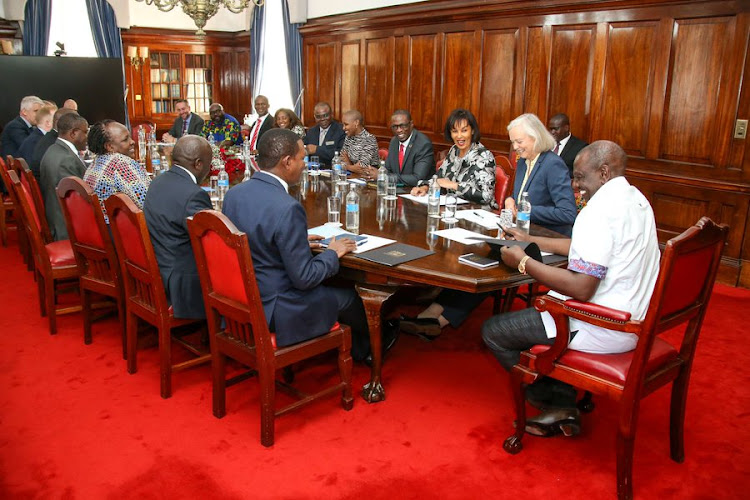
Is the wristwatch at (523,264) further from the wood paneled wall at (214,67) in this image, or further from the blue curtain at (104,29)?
the blue curtain at (104,29)

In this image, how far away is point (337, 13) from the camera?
29.8 feet

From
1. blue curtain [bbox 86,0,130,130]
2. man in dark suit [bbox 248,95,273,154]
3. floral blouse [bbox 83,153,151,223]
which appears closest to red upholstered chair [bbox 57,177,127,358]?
floral blouse [bbox 83,153,151,223]

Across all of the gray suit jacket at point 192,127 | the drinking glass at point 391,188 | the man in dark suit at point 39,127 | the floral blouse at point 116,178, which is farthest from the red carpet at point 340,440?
the gray suit jacket at point 192,127

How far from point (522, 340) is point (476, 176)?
189cm

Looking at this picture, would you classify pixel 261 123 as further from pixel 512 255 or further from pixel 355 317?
pixel 512 255

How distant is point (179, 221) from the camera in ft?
10.1

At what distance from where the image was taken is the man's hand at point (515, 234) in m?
3.11

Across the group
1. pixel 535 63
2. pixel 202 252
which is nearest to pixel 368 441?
pixel 202 252

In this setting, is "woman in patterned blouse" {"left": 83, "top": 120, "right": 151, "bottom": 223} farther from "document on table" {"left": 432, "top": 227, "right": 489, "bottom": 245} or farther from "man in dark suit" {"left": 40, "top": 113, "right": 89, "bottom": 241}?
"document on table" {"left": 432, "top": 227, "right": 489, "bottom": 245}

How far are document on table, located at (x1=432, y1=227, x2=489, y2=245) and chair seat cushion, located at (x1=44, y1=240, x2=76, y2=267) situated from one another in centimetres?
228

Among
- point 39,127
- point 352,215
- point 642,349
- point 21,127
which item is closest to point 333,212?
point 352,215

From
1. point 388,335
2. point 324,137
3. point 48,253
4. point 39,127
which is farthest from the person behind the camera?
point 324,137

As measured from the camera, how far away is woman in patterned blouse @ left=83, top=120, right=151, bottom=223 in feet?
12.3

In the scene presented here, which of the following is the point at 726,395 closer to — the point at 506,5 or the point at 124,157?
the point at 124,157
